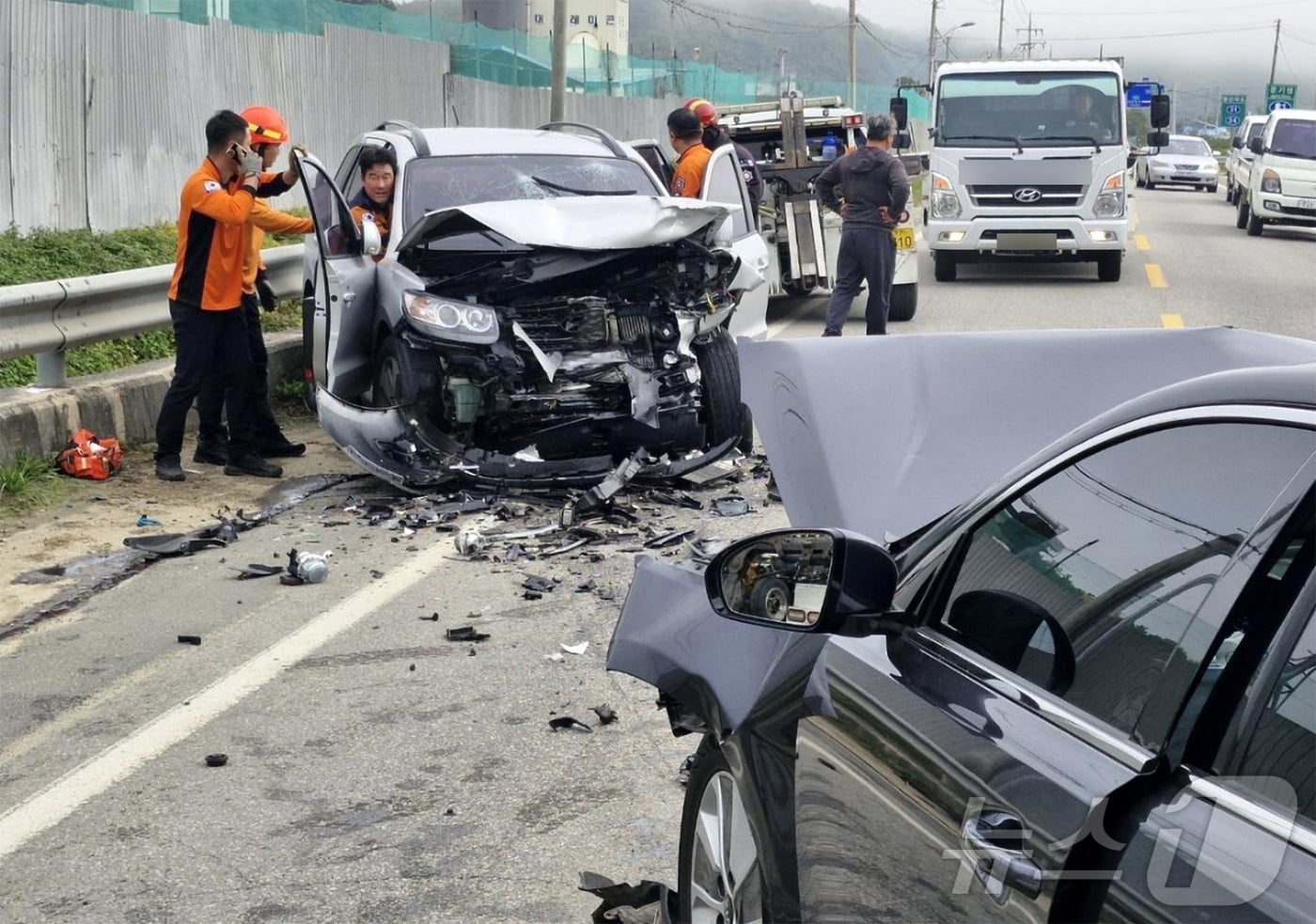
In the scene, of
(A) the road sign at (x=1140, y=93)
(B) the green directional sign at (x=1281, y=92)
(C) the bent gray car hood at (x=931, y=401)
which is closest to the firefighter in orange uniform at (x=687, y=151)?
(C) the bent gray car hood at (x=931, y=401)

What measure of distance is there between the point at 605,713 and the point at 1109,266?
52.6ft

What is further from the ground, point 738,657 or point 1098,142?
point 1098,142

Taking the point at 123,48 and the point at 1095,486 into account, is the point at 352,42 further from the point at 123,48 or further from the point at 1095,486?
the point at 1095,486

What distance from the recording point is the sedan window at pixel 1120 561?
6.99 ft

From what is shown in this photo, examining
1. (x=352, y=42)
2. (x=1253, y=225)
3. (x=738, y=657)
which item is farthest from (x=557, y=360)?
(x=1253, y=225)

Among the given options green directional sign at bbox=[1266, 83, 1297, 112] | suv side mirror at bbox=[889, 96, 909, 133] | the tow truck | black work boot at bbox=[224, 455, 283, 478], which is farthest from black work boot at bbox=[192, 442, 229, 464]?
green directional sign at bbox=[1266, 83, 1297, 112]

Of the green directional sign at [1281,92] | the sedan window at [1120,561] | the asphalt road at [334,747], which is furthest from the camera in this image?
the green directional sign at [1281,92]

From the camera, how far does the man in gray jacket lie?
12.8m

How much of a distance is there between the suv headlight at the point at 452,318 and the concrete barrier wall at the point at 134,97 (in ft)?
26.8

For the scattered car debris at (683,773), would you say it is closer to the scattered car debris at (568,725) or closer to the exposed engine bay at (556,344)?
the scattered car debris at (568,725)

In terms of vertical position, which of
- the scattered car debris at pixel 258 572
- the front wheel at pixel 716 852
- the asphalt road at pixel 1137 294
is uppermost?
the front wheel at pixel 716 852

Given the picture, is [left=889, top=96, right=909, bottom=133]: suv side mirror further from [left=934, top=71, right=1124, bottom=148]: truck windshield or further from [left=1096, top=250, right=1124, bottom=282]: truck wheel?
[left=1096, top=250, right=1124, bottom=282]: truck wheel

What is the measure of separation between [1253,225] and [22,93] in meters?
21.3

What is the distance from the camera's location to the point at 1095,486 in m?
2.47
